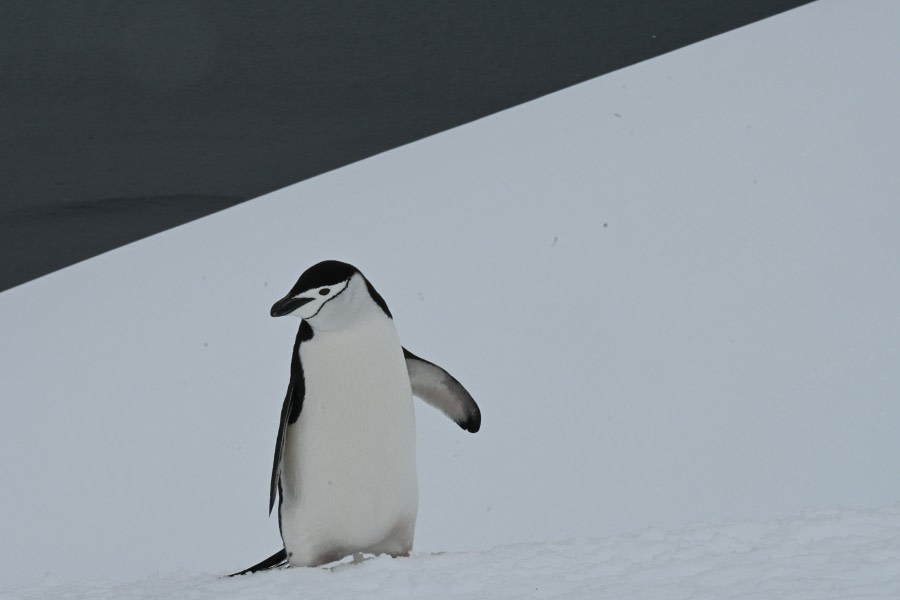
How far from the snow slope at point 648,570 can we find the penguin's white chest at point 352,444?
0.09 meters

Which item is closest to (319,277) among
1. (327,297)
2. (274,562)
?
(327,297)

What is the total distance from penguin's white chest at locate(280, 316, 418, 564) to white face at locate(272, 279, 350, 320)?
65mm

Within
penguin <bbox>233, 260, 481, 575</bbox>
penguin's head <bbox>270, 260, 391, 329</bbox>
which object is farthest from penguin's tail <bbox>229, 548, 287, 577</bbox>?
penguin's head <bbox>270, 260, 391, 329</bbox>

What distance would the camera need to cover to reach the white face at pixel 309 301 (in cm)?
164

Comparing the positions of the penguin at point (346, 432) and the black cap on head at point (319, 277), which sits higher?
the black cap on head at point (319, 277)

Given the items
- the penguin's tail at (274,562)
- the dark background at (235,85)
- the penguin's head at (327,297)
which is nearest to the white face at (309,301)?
the penguin's head at (327,297)

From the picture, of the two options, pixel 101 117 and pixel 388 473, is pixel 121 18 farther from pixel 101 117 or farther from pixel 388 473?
pixel 388 473

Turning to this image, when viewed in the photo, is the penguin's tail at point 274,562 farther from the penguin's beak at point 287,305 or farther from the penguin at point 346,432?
the penguin's beak at point 287,305

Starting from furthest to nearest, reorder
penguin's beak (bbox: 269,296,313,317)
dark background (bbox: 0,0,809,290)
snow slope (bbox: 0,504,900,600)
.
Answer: dark background (bbox: 0,0,809,290), penguin's beak (bbox: 269,296,313,317), snow slope (bbox: 0,504,900,600)

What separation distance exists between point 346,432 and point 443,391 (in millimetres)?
318

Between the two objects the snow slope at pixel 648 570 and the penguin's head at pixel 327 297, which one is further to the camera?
the penguin's head at pixel 327 297

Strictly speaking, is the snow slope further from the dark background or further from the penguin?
the dark background

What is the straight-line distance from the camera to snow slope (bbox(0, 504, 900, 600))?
4.41ft

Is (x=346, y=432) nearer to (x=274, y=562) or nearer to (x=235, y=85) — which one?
(x=274, y=562)
